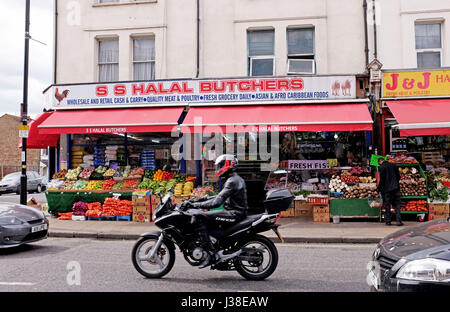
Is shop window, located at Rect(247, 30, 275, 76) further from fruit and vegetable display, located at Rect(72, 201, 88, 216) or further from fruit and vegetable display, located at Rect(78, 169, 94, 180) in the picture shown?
fruit and vegetable display, located at Rect(72, 201, 88, 216)

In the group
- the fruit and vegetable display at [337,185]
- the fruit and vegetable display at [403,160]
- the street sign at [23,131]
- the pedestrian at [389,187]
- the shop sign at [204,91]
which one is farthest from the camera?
the shop sign at [204,91]

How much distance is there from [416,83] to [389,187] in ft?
11.6

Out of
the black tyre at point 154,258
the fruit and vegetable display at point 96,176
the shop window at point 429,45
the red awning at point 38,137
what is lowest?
the black tyre at point 154,258

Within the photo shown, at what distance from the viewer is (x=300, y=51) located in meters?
13.0

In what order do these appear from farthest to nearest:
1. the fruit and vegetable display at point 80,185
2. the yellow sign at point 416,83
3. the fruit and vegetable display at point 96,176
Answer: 1. the fruit and vegetable display at point 96,176
2. the fruit and vegetable display at point 80,185
3. the yellow sign at point 416,83

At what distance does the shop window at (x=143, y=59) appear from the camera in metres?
13.8

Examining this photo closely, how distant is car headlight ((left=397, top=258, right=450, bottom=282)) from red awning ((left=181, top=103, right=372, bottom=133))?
7479mm

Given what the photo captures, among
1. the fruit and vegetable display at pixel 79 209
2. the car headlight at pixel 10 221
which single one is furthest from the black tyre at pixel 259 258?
the fruit and vegetable display at pixel 79 209

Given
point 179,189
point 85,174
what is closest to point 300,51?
point 179,189

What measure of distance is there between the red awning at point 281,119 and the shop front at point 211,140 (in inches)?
1.2

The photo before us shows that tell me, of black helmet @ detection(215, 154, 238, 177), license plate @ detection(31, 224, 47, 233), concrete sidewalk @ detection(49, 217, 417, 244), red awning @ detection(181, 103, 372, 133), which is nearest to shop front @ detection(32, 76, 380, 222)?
red awning @ detection(181, 103, 372, 133)

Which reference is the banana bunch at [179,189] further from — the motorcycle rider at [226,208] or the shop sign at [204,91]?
the motorcycle rider at [226,208]
